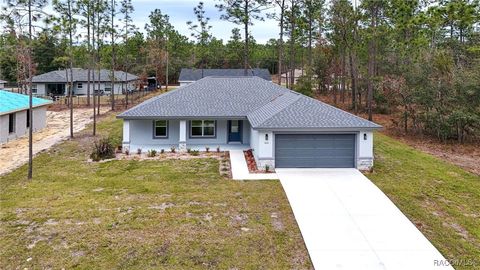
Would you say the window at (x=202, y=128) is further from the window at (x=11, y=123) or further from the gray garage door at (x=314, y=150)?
the window at (x=11, y=123)

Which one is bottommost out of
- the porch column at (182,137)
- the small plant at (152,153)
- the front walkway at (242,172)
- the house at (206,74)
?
the front walkway at (242,172)

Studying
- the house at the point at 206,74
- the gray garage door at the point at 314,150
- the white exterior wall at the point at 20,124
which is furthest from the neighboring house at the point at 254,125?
the house at the point at 206,74

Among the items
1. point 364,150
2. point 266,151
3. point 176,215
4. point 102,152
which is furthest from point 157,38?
point 176,215

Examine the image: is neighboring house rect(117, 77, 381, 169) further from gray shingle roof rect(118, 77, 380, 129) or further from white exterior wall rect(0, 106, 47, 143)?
white exterior wall rect(0, 106, 47, 143)

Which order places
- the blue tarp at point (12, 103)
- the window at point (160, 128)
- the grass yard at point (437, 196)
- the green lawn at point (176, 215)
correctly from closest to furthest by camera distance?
1. the green lawn at point (176, 215)
2. the grass yard at point (437, 196)
3. the window at point (160, 128)
4. the blue tarp at point (12, 103)

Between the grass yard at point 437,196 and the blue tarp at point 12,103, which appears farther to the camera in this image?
the blue tarp at point 12,103
